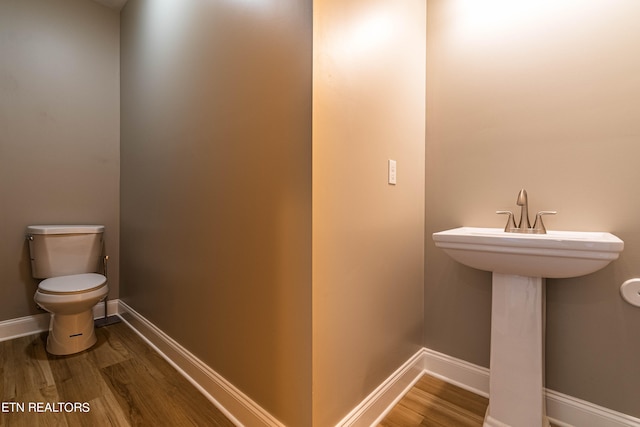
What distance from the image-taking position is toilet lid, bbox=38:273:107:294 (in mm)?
1768

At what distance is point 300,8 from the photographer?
3.32 feet

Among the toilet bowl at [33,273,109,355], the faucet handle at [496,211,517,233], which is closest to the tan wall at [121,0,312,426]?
the toilet bowl at [33,273,109,355]

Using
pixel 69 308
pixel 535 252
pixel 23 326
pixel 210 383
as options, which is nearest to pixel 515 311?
pixel 535 252

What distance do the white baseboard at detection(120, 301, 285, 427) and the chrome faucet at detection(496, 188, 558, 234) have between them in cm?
130

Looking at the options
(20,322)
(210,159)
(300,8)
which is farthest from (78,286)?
(300,8)

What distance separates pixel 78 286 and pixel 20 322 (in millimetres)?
749

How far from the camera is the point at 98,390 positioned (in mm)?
1503

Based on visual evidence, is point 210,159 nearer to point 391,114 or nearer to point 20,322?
point 391,114

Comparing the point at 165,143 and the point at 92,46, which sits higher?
the point at 92,46

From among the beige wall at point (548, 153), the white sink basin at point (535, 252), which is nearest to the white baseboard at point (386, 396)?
the beige wall at point (548, 153)

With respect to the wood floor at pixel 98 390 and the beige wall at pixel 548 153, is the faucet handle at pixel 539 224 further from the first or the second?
the wood floor at pixel 98 390

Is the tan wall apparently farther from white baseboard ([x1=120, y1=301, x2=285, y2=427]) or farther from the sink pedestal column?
the sink pedestal column

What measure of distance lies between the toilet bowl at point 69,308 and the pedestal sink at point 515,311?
211cm

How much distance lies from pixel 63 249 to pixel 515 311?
2788 mm
